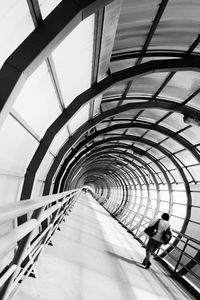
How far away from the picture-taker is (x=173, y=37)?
5957 mm

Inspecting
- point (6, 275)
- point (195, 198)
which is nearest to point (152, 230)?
point (6, 275)

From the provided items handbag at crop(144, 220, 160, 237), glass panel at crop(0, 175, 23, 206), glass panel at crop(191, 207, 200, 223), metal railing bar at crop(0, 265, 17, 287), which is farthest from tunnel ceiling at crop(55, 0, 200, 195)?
glass panel at crop(191, 207, 200, 223)

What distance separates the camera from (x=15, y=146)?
3875 millimetres

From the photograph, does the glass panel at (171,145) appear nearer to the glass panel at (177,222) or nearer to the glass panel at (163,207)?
the glass panel at (177,222)

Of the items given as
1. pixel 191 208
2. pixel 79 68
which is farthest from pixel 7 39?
pixel 191 208

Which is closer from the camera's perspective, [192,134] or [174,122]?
[174,122]

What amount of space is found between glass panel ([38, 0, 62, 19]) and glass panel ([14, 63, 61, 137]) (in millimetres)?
760

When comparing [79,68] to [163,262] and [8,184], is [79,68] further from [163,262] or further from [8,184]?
[163,262]

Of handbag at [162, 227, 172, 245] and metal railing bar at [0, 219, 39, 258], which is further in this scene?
handbag at [162, 227, 172, 245]

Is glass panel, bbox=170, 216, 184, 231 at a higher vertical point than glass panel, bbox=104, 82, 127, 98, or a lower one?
lower

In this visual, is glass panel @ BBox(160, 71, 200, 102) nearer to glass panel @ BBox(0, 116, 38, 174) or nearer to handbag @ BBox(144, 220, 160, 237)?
handbag @ BBox(144, 220, 160, 237)

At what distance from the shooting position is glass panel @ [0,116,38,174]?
3355 millimetres

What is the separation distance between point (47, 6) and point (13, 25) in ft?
1.35

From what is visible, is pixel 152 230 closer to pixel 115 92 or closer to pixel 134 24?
pixel 115 92
